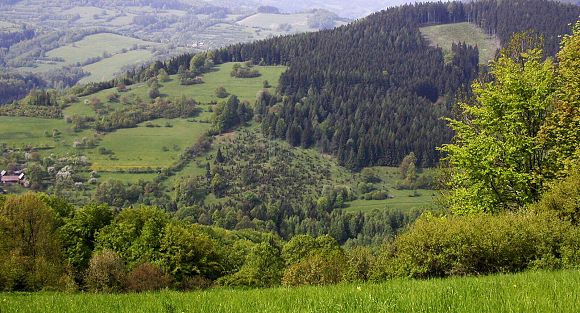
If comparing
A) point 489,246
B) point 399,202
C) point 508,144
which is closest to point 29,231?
point 508,144

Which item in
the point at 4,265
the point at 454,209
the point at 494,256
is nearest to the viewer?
the point at 494,256

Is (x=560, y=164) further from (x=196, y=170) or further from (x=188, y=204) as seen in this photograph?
(x=196, y=170)

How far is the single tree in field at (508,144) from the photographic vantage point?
93.3ft

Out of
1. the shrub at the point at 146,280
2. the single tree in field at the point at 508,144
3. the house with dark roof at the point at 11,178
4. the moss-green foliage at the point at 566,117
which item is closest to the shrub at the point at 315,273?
the single tree in field at the point at 508,144

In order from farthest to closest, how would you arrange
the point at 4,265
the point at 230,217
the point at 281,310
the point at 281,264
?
the point at 230,217 → the point at 281,264 → the point at 4,265 → the point at 281,310

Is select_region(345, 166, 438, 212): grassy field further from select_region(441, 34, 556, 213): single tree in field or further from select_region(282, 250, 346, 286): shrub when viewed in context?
select_region(441, 34, 556, 213): single tree in field

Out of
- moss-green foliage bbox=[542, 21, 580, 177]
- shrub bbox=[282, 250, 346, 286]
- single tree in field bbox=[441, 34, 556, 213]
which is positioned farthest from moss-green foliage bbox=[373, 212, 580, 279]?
shrub bbox=[282, 250, 346, 286]

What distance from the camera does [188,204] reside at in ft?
568

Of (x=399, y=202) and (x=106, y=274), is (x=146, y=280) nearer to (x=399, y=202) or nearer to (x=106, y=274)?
(x=106, y=274)

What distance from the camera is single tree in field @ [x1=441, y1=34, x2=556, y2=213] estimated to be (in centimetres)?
2844

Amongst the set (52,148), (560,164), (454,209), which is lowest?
(52,148)

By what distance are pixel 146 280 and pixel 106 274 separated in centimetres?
316

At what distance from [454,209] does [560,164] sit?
21.7 ft

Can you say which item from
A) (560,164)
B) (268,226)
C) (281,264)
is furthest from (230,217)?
(560,164)
